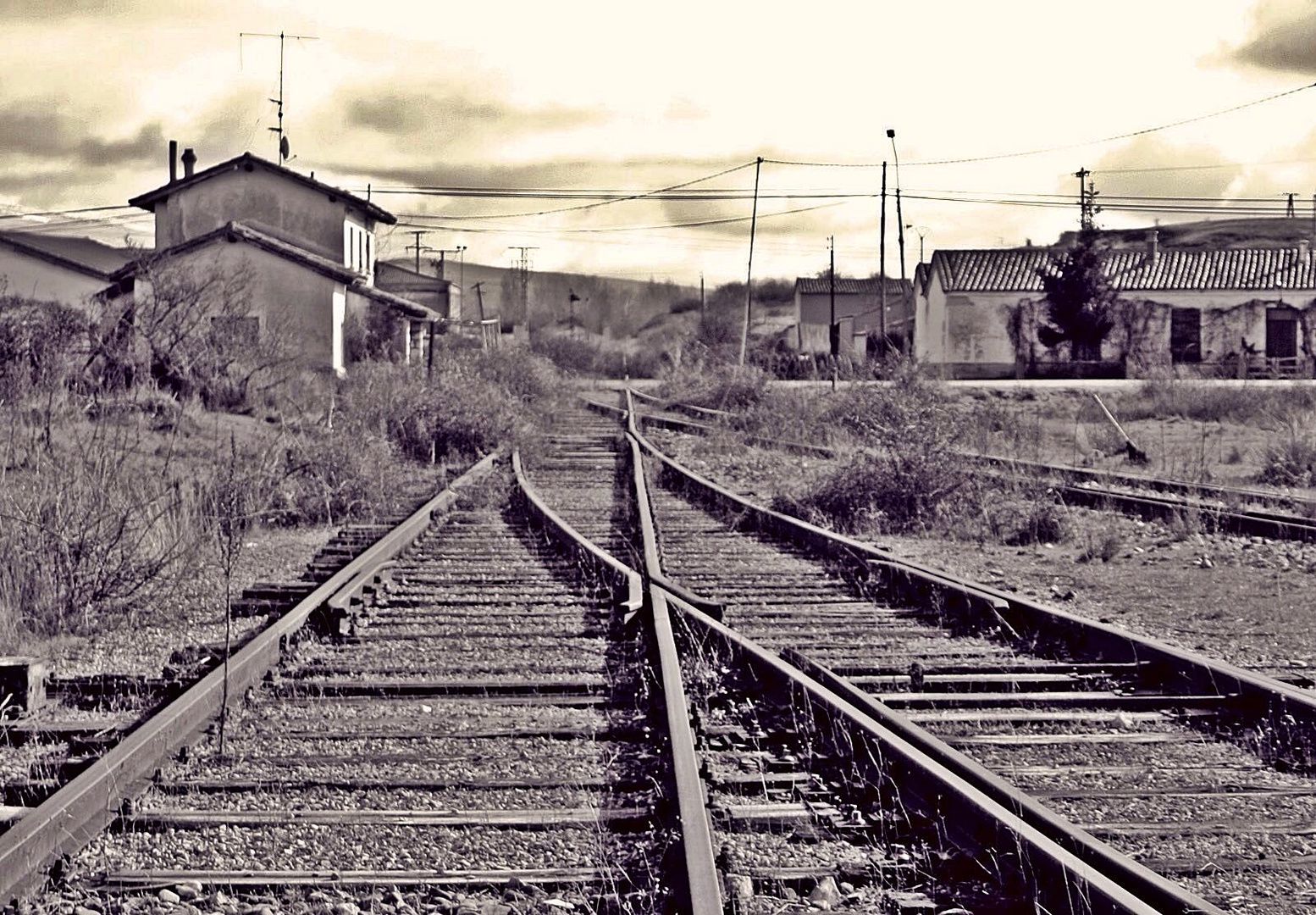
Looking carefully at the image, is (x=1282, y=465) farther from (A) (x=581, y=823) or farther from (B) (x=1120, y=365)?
(B) (x=1120, y=365)

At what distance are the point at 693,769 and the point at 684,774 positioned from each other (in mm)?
83

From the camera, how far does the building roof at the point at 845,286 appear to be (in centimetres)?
10475

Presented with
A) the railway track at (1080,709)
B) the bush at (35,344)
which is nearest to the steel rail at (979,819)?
the railway track at (1080,709)

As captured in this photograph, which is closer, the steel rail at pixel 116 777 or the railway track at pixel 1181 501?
the steel rail at pixel 116 777

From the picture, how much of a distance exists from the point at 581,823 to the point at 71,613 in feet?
15.3

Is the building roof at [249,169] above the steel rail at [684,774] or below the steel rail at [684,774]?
above

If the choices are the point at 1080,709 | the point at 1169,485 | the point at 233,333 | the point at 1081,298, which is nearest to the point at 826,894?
the point at 1080,709

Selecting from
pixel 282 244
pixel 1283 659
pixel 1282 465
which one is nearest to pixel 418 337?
pixel 282 244

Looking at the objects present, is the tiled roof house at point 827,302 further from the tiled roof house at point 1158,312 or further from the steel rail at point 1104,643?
the steel rail at point 1104,643

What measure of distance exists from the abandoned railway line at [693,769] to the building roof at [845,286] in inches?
3792

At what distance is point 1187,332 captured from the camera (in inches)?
2238

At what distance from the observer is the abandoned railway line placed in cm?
365

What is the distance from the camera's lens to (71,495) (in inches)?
332

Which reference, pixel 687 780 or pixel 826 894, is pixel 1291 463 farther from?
pixel 826 894
